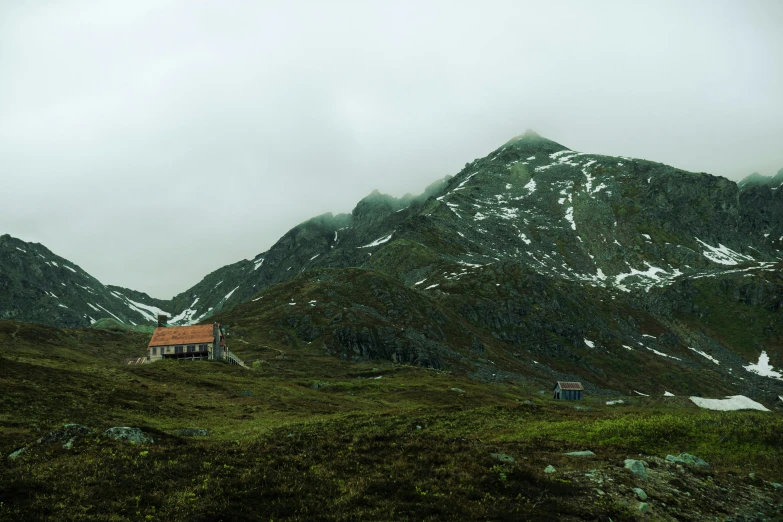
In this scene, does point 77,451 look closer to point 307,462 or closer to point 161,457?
point 161,457

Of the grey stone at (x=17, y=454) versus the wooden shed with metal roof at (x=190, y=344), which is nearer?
the grey stone at (x=17, y=454)

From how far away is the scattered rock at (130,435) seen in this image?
93.6 ft

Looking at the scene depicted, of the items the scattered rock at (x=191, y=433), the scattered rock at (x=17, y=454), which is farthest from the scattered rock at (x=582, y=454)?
the scattered rock at (x=17, y=454)

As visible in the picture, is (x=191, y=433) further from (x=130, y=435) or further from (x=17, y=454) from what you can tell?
(x=17, y=454)

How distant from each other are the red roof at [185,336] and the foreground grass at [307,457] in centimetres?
5442

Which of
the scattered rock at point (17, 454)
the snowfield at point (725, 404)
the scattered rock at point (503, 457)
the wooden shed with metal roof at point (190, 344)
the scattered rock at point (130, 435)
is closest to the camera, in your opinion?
the scattered rock at point (17, 454)

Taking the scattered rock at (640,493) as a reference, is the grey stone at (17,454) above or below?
above

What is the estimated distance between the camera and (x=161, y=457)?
81.6 ft

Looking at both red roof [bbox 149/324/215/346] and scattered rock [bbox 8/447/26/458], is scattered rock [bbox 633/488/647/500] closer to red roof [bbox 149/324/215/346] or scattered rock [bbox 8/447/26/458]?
scattered rock [bbox 8/447/26/458]

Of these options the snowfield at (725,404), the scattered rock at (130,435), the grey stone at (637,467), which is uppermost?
the scattered rock at (130,435)

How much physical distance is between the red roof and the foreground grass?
179 ft

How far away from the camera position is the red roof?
118750mm

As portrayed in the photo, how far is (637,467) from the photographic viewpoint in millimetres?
25344

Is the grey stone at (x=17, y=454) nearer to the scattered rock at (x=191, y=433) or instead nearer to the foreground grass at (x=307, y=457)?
the foreground grass at (x=307, y=457)
